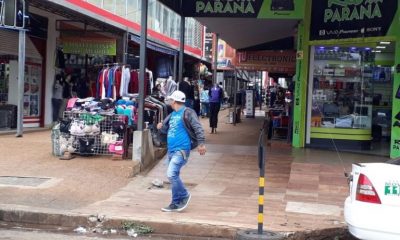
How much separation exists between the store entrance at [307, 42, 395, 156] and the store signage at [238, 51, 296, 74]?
371 inches

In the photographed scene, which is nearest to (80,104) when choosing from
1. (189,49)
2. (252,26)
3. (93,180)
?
(93,180)

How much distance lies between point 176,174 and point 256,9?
21.1 feet

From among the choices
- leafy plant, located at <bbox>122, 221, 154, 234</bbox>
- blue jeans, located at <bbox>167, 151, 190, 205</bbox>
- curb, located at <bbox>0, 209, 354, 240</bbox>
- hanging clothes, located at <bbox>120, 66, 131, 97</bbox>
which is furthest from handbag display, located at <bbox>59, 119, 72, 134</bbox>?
leafy plant, located at <bbox>122, 221, 154, 234</bbox>

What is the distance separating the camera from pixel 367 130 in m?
13.7

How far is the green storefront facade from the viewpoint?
13461 millimetres

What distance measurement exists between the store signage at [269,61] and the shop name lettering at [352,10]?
10.0m

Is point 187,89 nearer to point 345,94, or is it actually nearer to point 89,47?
point 89,47

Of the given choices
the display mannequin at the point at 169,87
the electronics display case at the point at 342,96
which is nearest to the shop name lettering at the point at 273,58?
the display mannequin at the point at 169,87

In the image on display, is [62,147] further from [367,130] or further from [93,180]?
[367,130]

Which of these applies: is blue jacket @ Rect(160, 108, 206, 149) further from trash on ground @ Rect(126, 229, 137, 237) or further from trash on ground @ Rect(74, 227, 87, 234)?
trash on ground @ Rect(74, 227, 87, 234)

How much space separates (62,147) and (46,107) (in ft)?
23.7

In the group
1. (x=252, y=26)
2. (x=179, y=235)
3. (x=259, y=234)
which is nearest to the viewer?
(x=259, y=234)

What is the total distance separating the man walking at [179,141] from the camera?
835 centimetres

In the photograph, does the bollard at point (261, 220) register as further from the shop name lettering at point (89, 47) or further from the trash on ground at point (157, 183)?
the shop name lettering at point (89, 47)
